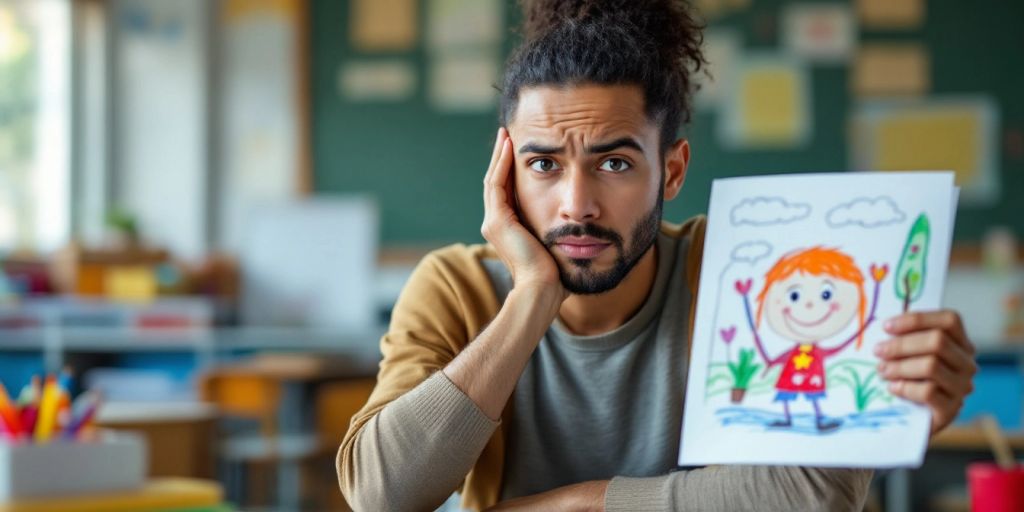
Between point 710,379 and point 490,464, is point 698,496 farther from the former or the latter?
point 490,464

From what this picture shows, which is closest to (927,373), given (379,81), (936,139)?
(936,139)

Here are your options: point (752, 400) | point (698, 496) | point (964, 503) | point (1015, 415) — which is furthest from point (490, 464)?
point (1015, 415)

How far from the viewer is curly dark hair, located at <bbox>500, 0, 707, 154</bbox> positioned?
157 cm

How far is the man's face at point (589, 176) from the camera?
5.04 feet

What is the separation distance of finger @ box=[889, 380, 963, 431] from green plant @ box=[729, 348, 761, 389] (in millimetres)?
141

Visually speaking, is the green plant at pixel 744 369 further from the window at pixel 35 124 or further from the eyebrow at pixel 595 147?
the window at pixel 35 124

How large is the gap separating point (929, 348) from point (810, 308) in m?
0.13

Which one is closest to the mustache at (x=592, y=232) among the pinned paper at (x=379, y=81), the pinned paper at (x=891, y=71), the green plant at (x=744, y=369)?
the green plant at (x=744, y=369)

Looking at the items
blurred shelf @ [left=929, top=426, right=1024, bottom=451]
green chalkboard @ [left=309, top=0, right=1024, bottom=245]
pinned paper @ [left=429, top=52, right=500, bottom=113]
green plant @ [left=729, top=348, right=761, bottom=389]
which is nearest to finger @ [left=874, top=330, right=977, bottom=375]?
green plant @ [left=729, top=348, right=761, bottom=389]

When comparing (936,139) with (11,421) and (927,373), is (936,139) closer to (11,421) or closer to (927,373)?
(927,373)

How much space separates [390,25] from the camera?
22.7 feet

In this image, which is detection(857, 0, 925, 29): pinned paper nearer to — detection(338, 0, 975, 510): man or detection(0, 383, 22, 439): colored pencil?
detection(338, 0, 975, 510): man

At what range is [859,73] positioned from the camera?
6.29m

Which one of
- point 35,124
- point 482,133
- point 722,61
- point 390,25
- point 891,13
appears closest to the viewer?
point 891,13
